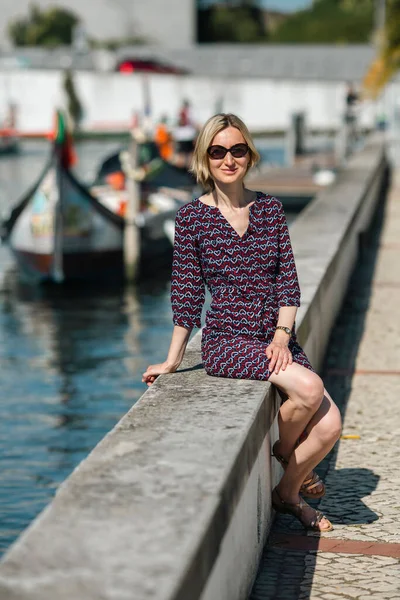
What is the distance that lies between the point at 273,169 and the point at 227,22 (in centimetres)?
7477

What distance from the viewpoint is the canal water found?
8078 millimetres

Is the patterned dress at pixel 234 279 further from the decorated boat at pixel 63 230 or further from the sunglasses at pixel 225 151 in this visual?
the decorated boat at pixel 63 230

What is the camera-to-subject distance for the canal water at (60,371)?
26.5 ft

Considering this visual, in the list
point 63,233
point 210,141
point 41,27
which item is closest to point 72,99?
point 41,27

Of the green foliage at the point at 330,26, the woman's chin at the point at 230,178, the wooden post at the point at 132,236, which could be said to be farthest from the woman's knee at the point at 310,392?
the green foliage at the point at 330,26

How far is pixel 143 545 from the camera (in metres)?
2.63

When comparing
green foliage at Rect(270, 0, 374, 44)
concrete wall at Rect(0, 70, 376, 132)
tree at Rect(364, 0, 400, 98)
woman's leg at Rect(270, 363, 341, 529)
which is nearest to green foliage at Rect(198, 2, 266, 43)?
green foliage at Rect(270, 0, 374, 44)

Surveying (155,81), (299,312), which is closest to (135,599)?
(299,312)

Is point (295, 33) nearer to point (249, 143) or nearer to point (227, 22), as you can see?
point (227, 22)

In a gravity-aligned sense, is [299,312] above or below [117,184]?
above

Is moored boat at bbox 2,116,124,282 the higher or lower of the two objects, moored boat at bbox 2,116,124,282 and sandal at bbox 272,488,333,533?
the lower

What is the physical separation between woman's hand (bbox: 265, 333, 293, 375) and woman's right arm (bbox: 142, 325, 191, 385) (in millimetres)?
337

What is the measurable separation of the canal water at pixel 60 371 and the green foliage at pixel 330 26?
72.1 metres

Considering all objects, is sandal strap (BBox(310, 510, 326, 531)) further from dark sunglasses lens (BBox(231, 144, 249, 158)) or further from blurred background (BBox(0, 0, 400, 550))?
blurred background (BBox(0, 0, 400, 550))
